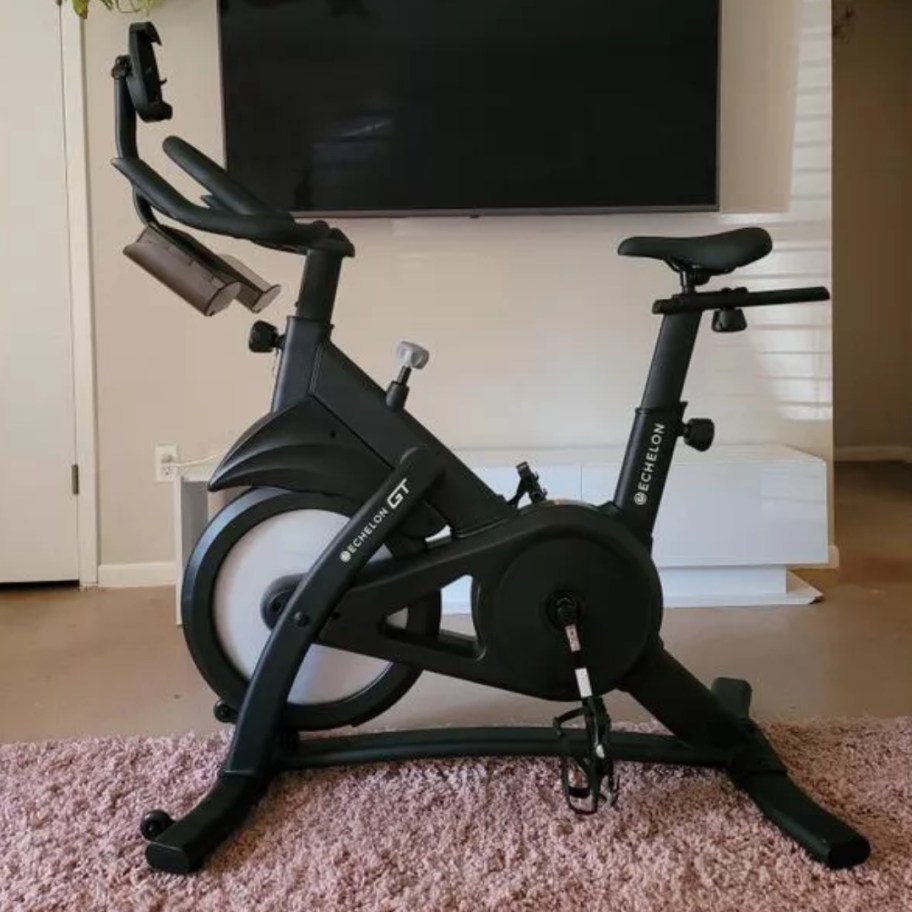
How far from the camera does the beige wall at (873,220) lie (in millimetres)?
4867

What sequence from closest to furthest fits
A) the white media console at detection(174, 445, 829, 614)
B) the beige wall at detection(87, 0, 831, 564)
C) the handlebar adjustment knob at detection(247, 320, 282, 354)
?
the handlebar adjustment knob at detection(247, 320, 282, 354) → the white media console at detection(174, 445, 829, 614) → the beige wall at detection(87, 0, 831, 564)

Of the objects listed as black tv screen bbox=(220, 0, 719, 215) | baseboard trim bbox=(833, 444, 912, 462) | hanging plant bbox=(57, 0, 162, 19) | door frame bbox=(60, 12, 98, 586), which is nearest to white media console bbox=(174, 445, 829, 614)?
door frame bbox=(60, 12, 98, 586)

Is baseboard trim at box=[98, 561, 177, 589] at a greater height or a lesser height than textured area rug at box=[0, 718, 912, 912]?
lesser

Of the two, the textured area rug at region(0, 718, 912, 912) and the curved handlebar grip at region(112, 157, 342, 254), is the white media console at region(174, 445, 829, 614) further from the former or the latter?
the curved handlebar grip at region(112, 157, 342, 254)

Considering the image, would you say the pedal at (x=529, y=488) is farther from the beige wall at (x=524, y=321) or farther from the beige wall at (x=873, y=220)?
the beige wall at (x=873, y=220)

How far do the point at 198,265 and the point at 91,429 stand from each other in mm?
1512

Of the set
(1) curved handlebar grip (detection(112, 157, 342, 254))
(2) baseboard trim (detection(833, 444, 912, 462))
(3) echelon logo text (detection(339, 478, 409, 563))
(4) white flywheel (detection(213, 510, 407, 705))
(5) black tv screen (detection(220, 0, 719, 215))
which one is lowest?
(2) baseboard trim (detection(833, 444, 912, 462))

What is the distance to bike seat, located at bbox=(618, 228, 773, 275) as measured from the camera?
137 cm

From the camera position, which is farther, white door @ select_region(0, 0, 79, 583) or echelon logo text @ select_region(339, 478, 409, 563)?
white door @ select_region(0, 0, 79, 583)

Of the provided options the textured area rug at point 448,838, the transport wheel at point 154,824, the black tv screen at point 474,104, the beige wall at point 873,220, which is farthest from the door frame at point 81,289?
the beige wall at point 873,220

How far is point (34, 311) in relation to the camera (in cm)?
270

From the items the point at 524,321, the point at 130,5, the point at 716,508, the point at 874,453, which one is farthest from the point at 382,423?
the point at 874,453

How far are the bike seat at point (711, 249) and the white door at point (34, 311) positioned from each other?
6.17ft

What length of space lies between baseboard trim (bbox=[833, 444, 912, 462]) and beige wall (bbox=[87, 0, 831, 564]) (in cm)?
235
